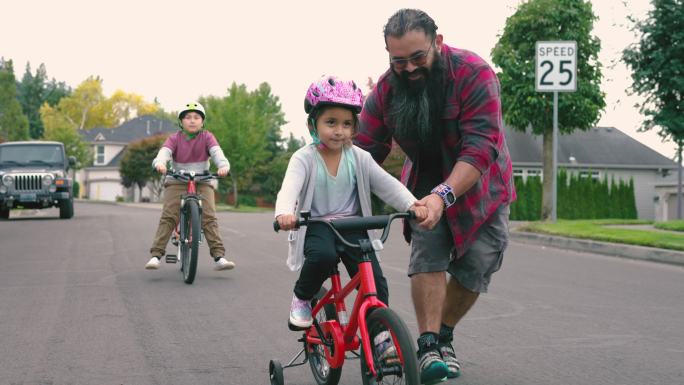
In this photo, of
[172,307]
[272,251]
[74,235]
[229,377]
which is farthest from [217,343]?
[74,235]

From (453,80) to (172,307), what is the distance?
13.1 feet

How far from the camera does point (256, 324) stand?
6430 mm

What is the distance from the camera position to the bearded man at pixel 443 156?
398 cm

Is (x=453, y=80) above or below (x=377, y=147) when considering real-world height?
above

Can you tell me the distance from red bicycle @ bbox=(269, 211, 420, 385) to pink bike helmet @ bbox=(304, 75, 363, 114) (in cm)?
56

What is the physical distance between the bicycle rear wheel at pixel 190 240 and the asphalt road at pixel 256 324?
0.55 feet

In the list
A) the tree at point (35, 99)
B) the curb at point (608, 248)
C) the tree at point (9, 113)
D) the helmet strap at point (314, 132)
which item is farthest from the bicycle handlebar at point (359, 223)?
the tree at point (35, 99)

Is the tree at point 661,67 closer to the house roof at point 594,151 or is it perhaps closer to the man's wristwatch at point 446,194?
the man's wristwatch at point 446,194

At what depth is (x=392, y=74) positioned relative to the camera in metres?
4.19

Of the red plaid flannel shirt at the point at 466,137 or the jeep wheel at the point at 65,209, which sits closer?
the red plaid flannel shirt at the point at 466,137

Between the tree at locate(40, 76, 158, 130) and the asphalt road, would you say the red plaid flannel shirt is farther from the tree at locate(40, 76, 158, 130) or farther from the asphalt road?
the tree at locate(40, 76, 158, 130)

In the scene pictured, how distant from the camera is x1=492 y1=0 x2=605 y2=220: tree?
25172mm

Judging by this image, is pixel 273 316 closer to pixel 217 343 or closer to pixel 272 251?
pixel 217 343

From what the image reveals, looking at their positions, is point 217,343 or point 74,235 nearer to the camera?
point 217,343
